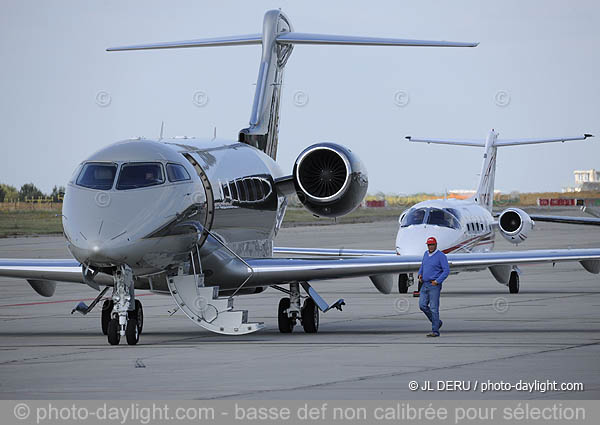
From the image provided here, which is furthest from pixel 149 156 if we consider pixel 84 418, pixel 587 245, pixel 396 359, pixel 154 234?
pixel 587 245

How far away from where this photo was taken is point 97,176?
1745 centimetres

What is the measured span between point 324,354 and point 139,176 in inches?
164

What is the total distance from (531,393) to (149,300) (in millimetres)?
18441

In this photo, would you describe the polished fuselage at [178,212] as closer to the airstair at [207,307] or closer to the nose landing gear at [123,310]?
the nose landing gear at [123,310]

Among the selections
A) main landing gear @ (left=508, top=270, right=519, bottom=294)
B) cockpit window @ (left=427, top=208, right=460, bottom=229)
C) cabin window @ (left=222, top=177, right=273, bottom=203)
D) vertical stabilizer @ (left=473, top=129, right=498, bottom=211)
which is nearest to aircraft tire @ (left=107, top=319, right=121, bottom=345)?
cabin window @ (left=222, top=177, right=273, bottom=203)

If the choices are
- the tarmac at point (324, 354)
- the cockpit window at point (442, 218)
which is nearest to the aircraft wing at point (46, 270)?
the tarmac at point (324, 354)

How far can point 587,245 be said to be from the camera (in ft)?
196

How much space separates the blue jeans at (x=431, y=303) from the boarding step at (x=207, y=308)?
2618 mm

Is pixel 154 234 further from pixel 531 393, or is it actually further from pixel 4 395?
pixel 531 393

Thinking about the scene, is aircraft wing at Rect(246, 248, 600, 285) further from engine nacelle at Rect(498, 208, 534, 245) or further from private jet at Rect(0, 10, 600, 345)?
engine nacelle at Rect(498, 208, 534, 245)

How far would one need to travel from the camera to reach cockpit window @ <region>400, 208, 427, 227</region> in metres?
31.2

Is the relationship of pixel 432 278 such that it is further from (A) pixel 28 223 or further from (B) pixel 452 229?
(A) pixel 28 223

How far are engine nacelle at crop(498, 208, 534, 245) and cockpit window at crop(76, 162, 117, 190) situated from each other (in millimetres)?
18713

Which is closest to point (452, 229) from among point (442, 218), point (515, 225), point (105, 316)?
point (442, 218)
